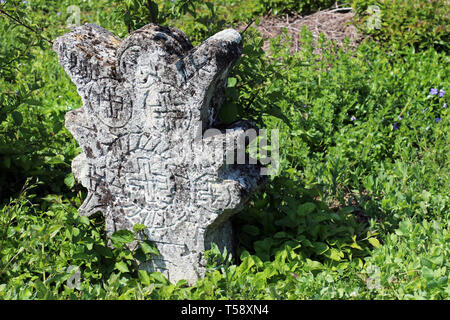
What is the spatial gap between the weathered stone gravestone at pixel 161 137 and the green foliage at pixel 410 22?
3202mm

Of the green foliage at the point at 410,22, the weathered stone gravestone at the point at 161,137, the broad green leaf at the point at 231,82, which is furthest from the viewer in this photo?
the green foliage at the point at 410,22

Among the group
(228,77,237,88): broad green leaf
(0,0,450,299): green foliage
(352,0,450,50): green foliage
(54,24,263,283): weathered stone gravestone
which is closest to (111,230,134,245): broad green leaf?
(0,0,450,299): green foliage

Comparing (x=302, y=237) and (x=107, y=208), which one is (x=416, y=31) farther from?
(x=107, y=208)

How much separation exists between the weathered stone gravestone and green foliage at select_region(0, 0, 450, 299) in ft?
0.41

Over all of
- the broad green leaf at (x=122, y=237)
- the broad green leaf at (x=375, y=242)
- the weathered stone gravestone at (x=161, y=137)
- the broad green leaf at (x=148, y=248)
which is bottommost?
the broad green leaf at (x=375, y=242)

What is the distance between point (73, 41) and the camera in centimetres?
292

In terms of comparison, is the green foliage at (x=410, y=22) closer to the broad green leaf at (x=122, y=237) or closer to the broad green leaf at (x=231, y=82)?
the broad green leaf at (x=231, y=82)

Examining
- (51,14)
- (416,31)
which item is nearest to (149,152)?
(416,31)

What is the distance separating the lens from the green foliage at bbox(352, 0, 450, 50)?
215 inches

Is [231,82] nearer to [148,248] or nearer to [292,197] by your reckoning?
[292,197]

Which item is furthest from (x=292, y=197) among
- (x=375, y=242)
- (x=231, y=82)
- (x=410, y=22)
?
(x=410, y=22)

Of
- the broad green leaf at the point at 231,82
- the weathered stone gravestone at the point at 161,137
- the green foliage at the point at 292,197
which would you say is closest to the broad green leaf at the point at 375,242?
the green foliage at the point at 292,197

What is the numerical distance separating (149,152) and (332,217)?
1153mm

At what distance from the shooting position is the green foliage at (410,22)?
Answer: 5.46 metres
